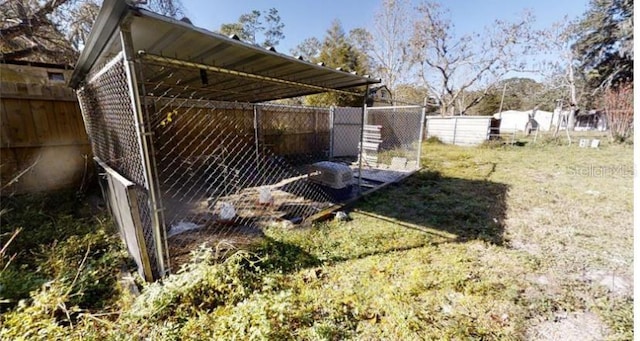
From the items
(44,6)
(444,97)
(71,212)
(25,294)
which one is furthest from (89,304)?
(444,97)

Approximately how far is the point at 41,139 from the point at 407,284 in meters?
4.68

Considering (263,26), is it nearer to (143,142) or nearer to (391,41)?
(391,41)

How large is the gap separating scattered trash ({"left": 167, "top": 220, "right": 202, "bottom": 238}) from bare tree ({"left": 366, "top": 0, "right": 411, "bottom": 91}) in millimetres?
16975

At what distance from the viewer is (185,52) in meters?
2.09

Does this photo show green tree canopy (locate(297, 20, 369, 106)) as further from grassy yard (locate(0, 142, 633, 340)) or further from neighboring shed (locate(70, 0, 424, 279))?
grassy yard (locate(0, 142, 633, 340))

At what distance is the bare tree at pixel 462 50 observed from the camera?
15141 millimetres

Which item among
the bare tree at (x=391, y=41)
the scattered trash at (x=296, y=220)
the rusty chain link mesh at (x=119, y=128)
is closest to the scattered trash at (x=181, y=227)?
the rusty chain link mesh at (x=119, y=128)

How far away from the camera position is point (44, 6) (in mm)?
5312

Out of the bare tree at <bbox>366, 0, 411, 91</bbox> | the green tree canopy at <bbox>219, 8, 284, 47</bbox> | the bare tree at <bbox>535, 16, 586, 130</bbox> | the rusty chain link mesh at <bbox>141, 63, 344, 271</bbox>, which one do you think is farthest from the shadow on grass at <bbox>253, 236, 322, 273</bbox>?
the green tree canopy at <bbox>219, 8, 284, 47</bbox>

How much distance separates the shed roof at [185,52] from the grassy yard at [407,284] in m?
1.52

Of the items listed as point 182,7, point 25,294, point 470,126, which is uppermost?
point 182,7

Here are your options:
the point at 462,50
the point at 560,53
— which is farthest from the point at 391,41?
the point at 560,53

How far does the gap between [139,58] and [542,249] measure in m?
3.89

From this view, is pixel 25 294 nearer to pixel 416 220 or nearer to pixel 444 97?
pixel 416 220
